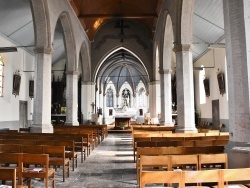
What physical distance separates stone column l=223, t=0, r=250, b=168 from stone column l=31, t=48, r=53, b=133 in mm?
7238

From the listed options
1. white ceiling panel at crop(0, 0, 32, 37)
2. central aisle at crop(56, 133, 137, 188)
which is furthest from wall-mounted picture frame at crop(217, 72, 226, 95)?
white ceiling panel at crop(0, 0, 32, 37)

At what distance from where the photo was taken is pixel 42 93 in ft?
33.1

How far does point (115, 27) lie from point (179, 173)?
19.5 meters

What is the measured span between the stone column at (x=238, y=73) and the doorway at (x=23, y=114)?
1453cm

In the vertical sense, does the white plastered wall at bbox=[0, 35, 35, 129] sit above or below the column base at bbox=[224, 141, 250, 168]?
above

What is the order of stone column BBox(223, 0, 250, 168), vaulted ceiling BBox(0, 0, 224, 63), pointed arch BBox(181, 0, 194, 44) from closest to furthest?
1. stone column BBox(223, 0, 250, 168)
2. pointed arch BBox(181, 0, 194, 44)
3. vaulted ceiling BBox(0, 0, 224, 63)

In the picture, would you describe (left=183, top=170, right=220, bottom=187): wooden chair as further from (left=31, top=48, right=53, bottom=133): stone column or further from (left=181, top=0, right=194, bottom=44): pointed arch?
(left=31, top=48, right=53, bottom=133): stone column

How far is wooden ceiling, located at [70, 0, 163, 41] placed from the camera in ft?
52.7

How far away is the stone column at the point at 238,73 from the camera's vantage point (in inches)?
177

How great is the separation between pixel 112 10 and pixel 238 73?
15337mm

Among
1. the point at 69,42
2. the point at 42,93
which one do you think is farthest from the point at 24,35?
the point at 42,93

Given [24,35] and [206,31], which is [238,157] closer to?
[206,31]

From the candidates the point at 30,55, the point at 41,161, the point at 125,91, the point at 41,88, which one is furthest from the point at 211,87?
the point at 125,91

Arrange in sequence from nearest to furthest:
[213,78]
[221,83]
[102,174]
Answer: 1. [102,174]
2. [221,83]
3. [213,78]
